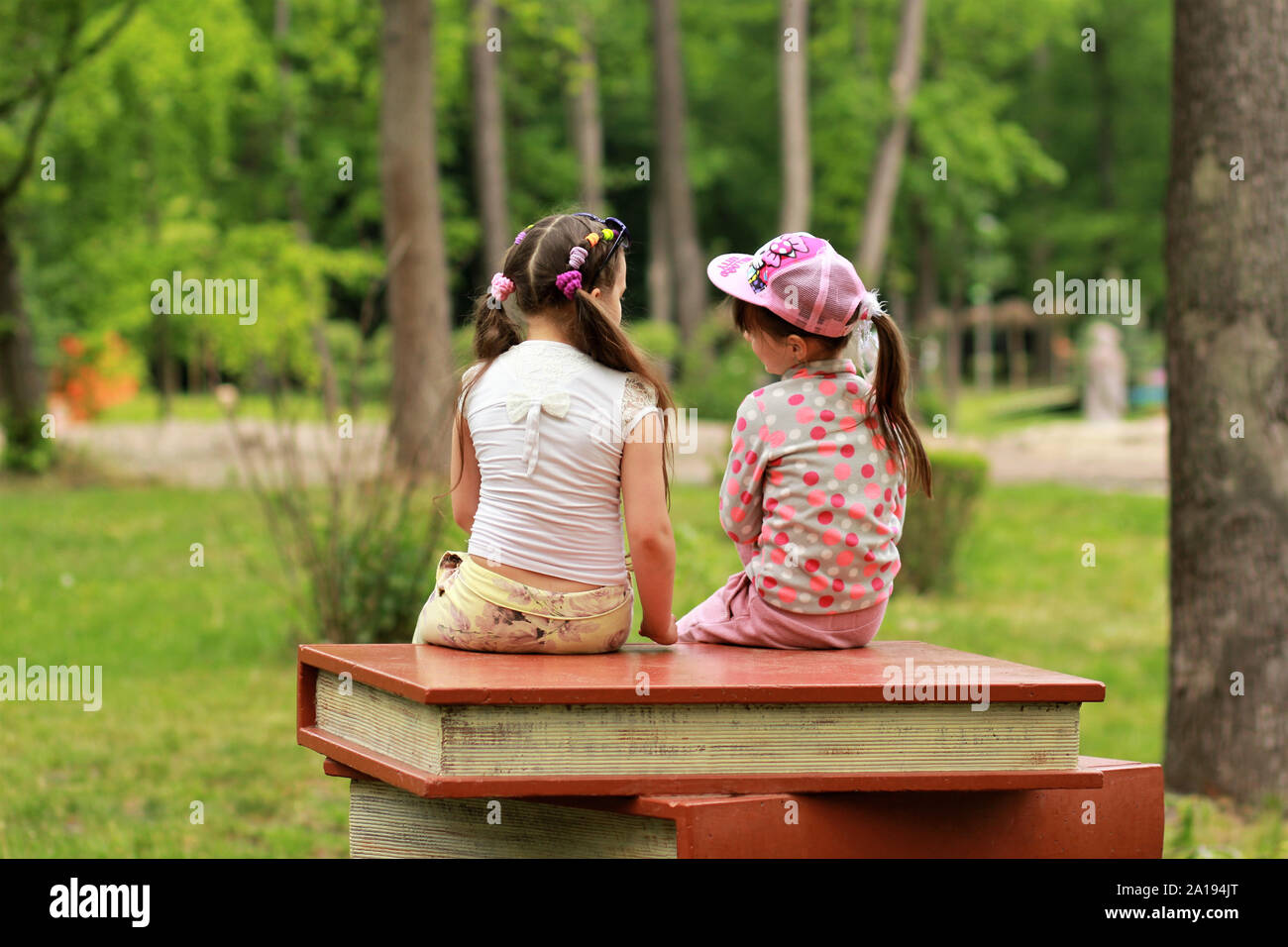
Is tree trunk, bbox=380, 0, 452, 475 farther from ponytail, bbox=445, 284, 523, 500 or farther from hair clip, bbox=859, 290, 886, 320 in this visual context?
hair clip, bbox=859, 290, 886, 320

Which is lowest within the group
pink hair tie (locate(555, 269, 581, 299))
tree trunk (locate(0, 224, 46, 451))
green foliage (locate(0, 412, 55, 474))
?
pink hair tie (locate(555, 269, 581, 299))

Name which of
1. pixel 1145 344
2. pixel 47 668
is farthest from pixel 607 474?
pixel 1145 344

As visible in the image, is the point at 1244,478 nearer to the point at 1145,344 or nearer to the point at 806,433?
the point at 806,433

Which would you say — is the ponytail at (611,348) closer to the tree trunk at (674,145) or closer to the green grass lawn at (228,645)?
the green grass lawn at (228,645)

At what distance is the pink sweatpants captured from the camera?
10.8 ft

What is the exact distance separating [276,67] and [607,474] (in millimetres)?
21226

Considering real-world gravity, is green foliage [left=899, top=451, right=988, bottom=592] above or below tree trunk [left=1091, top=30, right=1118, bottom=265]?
below

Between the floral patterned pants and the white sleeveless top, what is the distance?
0.05 metres

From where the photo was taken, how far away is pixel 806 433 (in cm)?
329

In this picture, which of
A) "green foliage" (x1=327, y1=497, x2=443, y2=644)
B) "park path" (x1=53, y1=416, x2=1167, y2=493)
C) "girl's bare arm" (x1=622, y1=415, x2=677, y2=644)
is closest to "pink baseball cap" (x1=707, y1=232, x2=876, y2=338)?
"girl's bare arm" (x1=622, y1=415, x2=677, y2=644)

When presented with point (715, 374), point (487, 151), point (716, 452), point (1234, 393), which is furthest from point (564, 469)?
point (487, 151)

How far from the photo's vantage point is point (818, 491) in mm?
3256

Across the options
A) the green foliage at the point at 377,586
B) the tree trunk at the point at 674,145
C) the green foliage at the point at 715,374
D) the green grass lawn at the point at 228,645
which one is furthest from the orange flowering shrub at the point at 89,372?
the green foliage at the point at 377,586

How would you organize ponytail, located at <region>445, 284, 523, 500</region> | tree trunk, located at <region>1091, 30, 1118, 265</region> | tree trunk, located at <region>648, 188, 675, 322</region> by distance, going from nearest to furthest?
ponytail, located at <region>445, 284, 523, 500</region>
tree trunk, located at <region>648, 188, 675, 322</region>
tree trunk, located at <region>1091, 30, 1118, 265</region>
